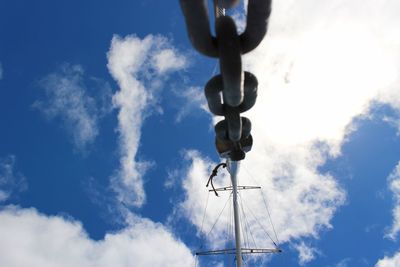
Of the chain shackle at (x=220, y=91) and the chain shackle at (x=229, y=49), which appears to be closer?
the chain shackle at (x=229, y=49)

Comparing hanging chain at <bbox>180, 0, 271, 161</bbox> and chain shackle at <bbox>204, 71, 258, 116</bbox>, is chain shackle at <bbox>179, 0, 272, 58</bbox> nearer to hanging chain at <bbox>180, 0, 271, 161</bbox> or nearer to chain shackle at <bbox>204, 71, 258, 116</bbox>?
hanging chain at <bbox>180, 0, 271, 161</bbox>

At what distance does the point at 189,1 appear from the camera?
9.44ft

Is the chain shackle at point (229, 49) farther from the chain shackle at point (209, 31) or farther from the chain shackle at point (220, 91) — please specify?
the chain shackle at point (220, 91)

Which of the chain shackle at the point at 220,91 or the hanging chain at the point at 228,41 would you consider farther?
the chain shackle at the point at 220,91

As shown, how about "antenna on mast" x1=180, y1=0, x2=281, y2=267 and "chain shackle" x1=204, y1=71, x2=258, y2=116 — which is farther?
"chain shackle" x1=204, y1=71, x2=258, y2=116

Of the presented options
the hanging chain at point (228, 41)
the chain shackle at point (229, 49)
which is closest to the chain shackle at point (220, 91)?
the hanging chain at point (228, 41)

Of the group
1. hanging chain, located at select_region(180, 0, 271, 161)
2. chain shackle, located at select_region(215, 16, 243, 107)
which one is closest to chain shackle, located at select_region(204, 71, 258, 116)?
hanging chain, located at select_region(180, 0, 271, 161)

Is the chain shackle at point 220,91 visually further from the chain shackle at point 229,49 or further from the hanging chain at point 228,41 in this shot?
the chain shackle at point 229,49

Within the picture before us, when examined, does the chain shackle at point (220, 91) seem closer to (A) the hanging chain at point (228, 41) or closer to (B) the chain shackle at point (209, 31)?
(A) the hanging chain at point (228, 41)

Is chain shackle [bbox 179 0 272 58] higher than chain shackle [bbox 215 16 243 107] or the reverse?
higher

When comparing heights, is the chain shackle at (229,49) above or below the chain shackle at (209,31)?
below

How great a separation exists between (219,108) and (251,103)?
306 millimetres

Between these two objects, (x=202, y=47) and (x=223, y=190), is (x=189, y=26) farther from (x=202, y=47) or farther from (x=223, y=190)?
(x=223, y=190)

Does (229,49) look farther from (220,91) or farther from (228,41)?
(220,91)
